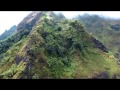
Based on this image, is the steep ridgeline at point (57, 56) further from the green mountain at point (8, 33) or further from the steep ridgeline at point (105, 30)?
the green mountain at point (8, 33)

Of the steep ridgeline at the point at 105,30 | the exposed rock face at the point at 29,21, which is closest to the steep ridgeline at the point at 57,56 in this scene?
the exposed rock face at the point at 29,21

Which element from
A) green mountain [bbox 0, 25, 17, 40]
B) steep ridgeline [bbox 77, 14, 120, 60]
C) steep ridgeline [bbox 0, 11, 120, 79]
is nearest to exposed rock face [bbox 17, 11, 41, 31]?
steep ridgeline [bbox 0, 11, 120, 79]

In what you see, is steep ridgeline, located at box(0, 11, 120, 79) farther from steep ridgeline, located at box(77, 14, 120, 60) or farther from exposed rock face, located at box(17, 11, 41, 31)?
steep ridgeline, located at box(77, 14, 120, 60)

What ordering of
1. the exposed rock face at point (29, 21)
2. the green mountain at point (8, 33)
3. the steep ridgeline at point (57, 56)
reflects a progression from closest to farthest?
the steep ridgeline at point (57, 56), the exposed rock face at point (29, 21), the green mountain at point (8, 33)

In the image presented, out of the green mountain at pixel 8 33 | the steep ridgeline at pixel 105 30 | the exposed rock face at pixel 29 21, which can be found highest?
the exposed rock face at pixel 29 21

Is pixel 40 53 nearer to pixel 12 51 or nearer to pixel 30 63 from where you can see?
pixel 30 63
